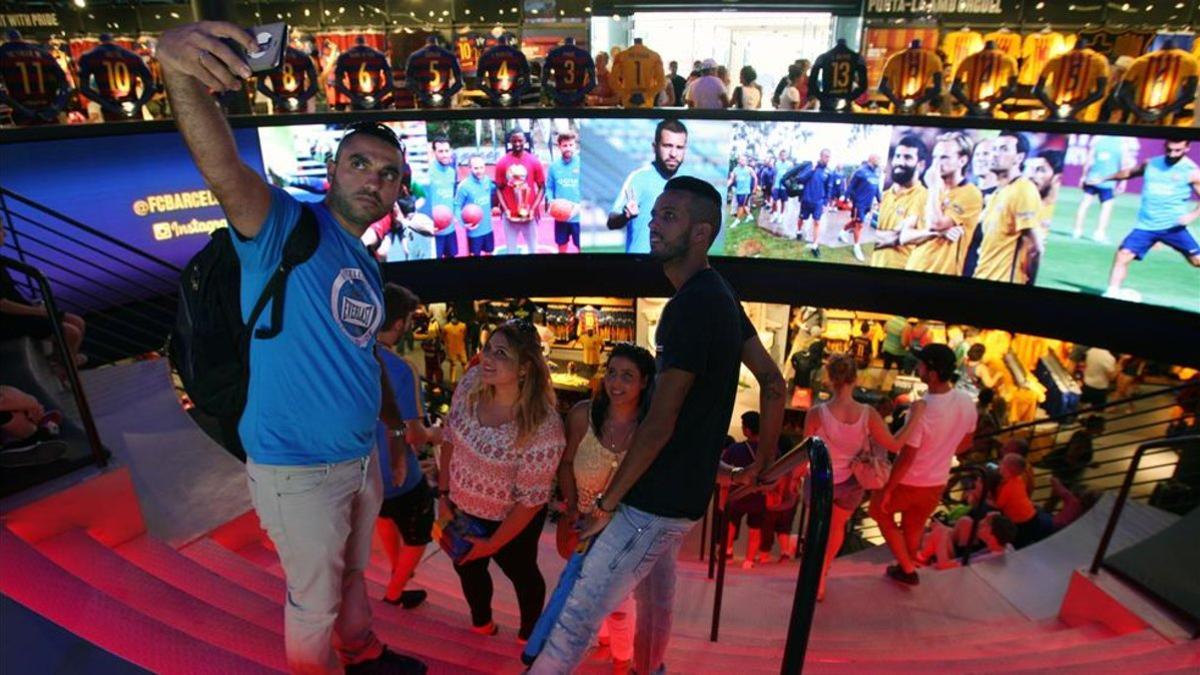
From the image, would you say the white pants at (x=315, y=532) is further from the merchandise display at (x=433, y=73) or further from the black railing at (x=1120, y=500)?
the merchandise display at (x=433, y=73)

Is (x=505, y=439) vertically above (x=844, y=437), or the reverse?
(x=505, y=439)

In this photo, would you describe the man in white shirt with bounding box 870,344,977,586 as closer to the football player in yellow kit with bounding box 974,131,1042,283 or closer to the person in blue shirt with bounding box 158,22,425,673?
the person in blue shirt with bounding box 158,22,425,673

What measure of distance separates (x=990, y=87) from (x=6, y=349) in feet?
34.0

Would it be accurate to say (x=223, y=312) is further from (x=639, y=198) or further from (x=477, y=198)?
(x=639, y=198)

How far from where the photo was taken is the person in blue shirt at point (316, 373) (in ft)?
5.55

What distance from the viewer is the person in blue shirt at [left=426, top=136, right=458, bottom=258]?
995 centimetres

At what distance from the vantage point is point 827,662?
10.4ft

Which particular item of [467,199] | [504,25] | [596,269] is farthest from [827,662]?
[504,25]

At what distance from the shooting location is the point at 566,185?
10578 millimetres

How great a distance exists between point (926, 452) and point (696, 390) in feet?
8.20

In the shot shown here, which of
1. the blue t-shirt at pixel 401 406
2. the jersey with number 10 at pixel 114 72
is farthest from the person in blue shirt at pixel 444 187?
the blue t-shirt at pixel 401 406

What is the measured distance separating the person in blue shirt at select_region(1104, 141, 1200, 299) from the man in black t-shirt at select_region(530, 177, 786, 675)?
8763mm

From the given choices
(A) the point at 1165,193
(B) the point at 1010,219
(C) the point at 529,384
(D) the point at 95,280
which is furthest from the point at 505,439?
(A) the point at 1165,193

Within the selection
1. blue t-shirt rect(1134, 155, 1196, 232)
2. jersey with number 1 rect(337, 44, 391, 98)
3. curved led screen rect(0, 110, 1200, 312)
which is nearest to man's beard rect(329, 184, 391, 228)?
curved led screen rect(0, 110, 1200, 312)
